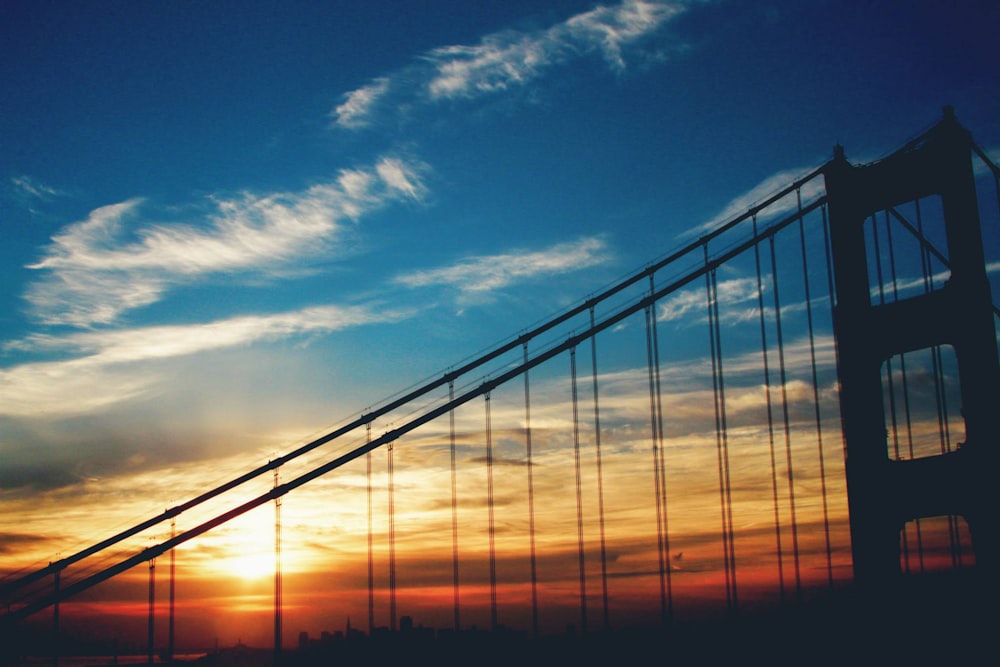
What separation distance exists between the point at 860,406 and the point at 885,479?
2.07 metres

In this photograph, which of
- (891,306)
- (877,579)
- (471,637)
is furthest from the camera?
(471,637)

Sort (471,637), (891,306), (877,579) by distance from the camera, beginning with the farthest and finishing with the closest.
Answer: (471,637), (891,306), (877,579)

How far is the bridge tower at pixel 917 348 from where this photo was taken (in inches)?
945

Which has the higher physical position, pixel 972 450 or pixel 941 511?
pixel 972 450

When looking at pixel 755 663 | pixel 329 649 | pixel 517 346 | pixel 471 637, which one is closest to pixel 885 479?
pixel 755 663

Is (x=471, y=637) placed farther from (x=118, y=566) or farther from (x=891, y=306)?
(x=891, y=306)

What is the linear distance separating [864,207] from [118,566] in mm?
24617

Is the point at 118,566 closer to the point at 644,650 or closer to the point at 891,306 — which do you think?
the point at 644,650

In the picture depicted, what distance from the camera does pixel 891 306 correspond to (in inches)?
1015

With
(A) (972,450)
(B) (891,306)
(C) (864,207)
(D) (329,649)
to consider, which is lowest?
(D) (329,649)

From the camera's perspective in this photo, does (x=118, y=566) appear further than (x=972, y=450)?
Yes

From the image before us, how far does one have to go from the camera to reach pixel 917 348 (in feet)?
83.6

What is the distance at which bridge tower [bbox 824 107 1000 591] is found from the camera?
24.0 m

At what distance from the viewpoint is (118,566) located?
26.6 m
